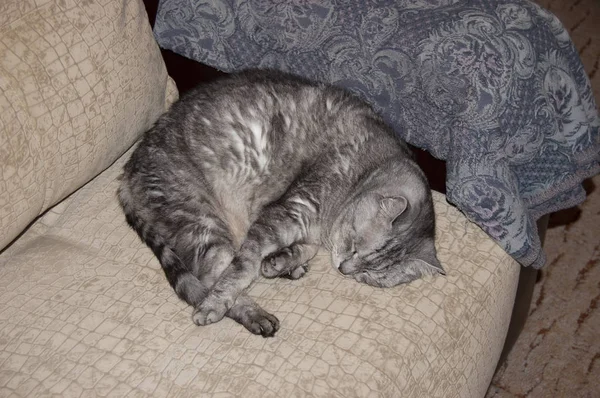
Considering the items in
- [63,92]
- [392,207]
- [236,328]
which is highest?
[63,92]

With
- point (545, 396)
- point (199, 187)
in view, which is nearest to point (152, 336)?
point (199, 187)

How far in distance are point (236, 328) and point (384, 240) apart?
46 cm

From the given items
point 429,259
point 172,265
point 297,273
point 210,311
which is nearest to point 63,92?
point 172,265

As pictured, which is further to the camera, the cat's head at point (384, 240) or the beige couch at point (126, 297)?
the cat's head at point (384, 240)

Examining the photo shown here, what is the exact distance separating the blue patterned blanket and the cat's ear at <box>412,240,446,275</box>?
134mm

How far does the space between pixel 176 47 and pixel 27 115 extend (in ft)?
A: 2.07

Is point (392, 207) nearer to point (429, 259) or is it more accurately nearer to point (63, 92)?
point (429, 259)

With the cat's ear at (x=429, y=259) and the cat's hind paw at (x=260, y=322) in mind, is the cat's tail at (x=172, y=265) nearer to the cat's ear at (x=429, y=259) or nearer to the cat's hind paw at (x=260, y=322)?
the cat's hind paw at (x=260, y=322)

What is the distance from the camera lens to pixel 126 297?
1543 millimetres

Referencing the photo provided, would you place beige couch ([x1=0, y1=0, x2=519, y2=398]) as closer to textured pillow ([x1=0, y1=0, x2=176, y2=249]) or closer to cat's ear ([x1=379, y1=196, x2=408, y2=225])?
textured pillow ([x1=0, y1=0, x2=176, y2=249])

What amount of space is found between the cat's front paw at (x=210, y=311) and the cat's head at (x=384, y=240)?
323mm

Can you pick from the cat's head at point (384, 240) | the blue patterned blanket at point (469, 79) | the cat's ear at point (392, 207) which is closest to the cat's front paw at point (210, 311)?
the cat's head at point (384, 240)

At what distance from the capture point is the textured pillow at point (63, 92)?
1.44 m

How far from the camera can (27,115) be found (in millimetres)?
1452
